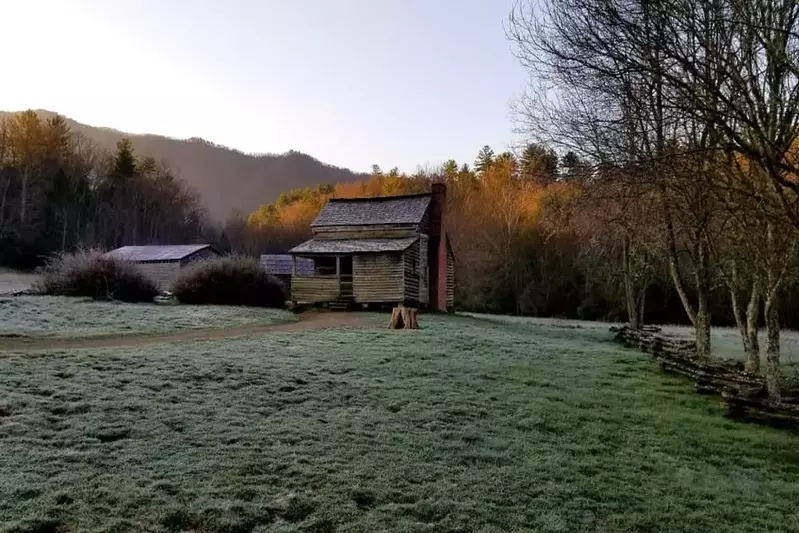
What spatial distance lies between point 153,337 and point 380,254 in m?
14.8

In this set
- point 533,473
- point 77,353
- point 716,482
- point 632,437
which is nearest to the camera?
point 533,473

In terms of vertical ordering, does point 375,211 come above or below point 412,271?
above

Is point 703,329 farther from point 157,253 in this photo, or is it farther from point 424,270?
point 157,253

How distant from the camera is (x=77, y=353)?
39.6 feet

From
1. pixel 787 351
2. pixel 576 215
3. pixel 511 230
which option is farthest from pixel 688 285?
pixel 576 215

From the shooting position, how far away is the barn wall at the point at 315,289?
3062cm

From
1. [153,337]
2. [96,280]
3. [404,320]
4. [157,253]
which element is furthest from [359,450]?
[157,253]

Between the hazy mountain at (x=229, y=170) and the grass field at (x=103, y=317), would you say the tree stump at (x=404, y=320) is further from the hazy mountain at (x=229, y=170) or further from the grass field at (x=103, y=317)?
the hazy mountain at (x=229, y=170)

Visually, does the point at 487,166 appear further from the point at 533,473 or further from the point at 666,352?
the point at 533,473

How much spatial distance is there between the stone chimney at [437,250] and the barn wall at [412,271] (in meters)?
1.96

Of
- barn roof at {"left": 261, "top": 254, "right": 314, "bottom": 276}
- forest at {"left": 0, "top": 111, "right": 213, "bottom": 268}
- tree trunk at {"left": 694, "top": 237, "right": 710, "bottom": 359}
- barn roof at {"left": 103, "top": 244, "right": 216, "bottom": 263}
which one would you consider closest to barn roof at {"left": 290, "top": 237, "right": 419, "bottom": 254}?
barn roof at {"left": 261, "top": 254, "right": 314, "bottom": 276}

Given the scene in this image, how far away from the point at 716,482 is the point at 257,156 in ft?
370

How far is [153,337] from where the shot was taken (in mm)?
17094

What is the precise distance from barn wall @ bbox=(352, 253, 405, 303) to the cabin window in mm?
2698
